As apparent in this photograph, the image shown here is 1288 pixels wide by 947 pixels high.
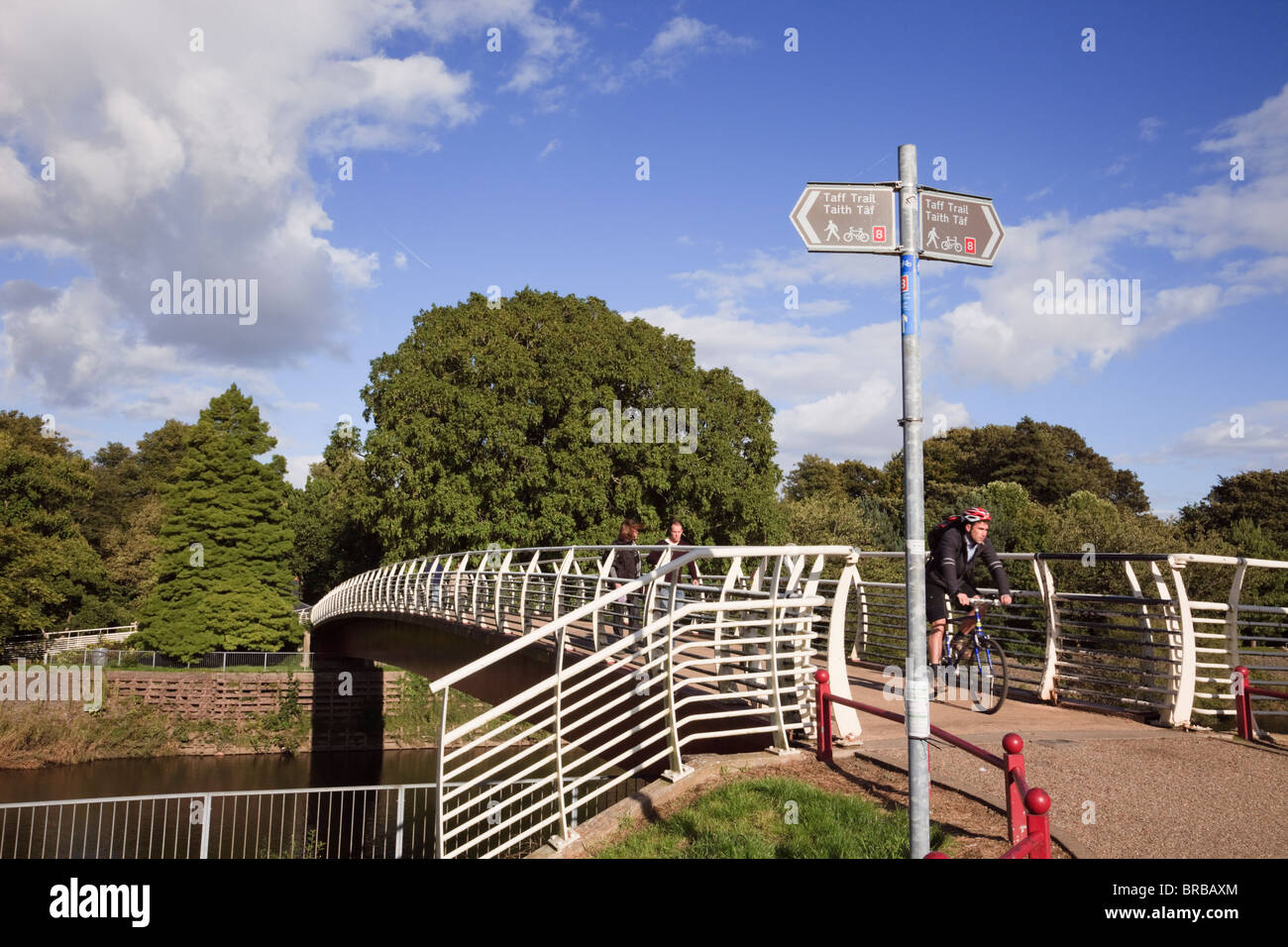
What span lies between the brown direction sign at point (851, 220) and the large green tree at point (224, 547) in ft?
135

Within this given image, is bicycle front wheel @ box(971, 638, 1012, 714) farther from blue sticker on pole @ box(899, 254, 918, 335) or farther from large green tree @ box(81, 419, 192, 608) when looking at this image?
large green tree @ box(81, 419, 192, 608)

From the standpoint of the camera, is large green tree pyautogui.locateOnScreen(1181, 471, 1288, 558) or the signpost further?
large green tree pyautogui.locateOnScreen(1181, 471, 1288, 558)

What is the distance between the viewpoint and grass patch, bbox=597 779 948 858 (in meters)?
5.63

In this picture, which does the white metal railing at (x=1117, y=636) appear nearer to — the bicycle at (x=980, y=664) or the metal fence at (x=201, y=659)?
the bicycle at (x=980, y=664)

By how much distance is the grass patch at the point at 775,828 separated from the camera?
5.63 metres

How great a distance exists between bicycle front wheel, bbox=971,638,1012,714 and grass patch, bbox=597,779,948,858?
3379 millimetres

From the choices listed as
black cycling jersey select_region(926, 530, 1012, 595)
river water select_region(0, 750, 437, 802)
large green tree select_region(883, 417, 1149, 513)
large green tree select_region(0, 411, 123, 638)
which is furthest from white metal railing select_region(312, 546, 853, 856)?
large green tree select_region(883, 417, 1149, 513)

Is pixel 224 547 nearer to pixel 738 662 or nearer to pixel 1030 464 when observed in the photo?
pixel 738 662

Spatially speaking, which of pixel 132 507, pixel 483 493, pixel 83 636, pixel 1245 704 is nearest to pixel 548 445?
pixel 483 493

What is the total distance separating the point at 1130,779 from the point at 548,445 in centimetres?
2380
